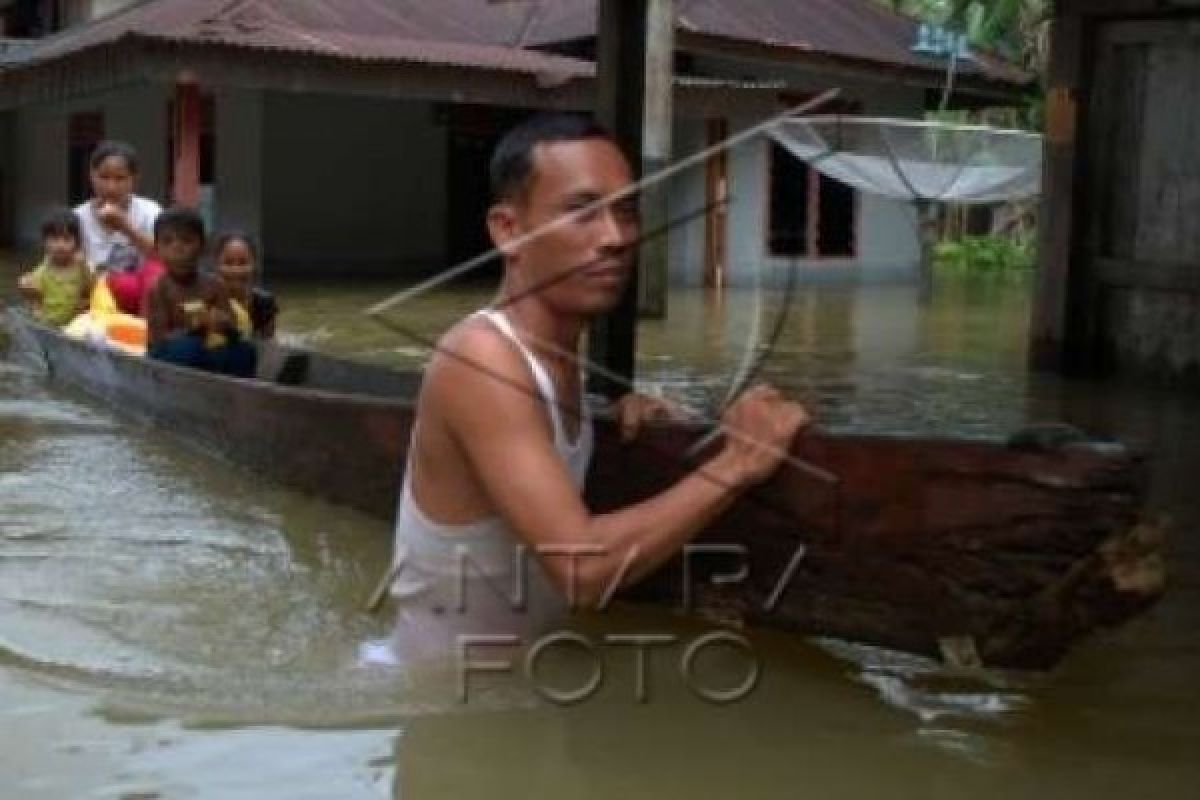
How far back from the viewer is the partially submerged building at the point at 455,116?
50.6ft

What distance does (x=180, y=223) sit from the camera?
7.17 metres

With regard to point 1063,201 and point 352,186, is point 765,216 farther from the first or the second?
point 1063,201

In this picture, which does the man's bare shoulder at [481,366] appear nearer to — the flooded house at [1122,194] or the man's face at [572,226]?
the man's face at [572,226]

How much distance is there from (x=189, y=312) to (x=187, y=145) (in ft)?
26.3

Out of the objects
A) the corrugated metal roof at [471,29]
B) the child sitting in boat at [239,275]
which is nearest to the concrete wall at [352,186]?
the corrugated metal roof at [471,29]

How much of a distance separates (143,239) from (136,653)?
464 centimetres

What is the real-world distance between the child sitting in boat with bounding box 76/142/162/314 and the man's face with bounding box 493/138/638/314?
5.60m

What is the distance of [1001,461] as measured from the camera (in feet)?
10.6

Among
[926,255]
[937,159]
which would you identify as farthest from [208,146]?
[937,159]

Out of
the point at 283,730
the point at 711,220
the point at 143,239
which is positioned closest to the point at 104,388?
the point at 143,239

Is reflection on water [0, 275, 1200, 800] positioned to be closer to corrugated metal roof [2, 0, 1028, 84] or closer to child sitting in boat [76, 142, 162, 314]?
child sitting in boat [76, 142, 162, 314]

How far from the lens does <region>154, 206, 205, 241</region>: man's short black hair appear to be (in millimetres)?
7172

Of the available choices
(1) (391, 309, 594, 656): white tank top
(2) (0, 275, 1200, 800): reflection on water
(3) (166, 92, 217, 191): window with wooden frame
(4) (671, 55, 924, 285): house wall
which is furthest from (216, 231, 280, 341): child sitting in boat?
(3) (166, 92, 217, 191): window with wooden frame

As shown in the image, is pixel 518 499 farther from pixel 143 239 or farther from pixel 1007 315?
pixel 1007 315
